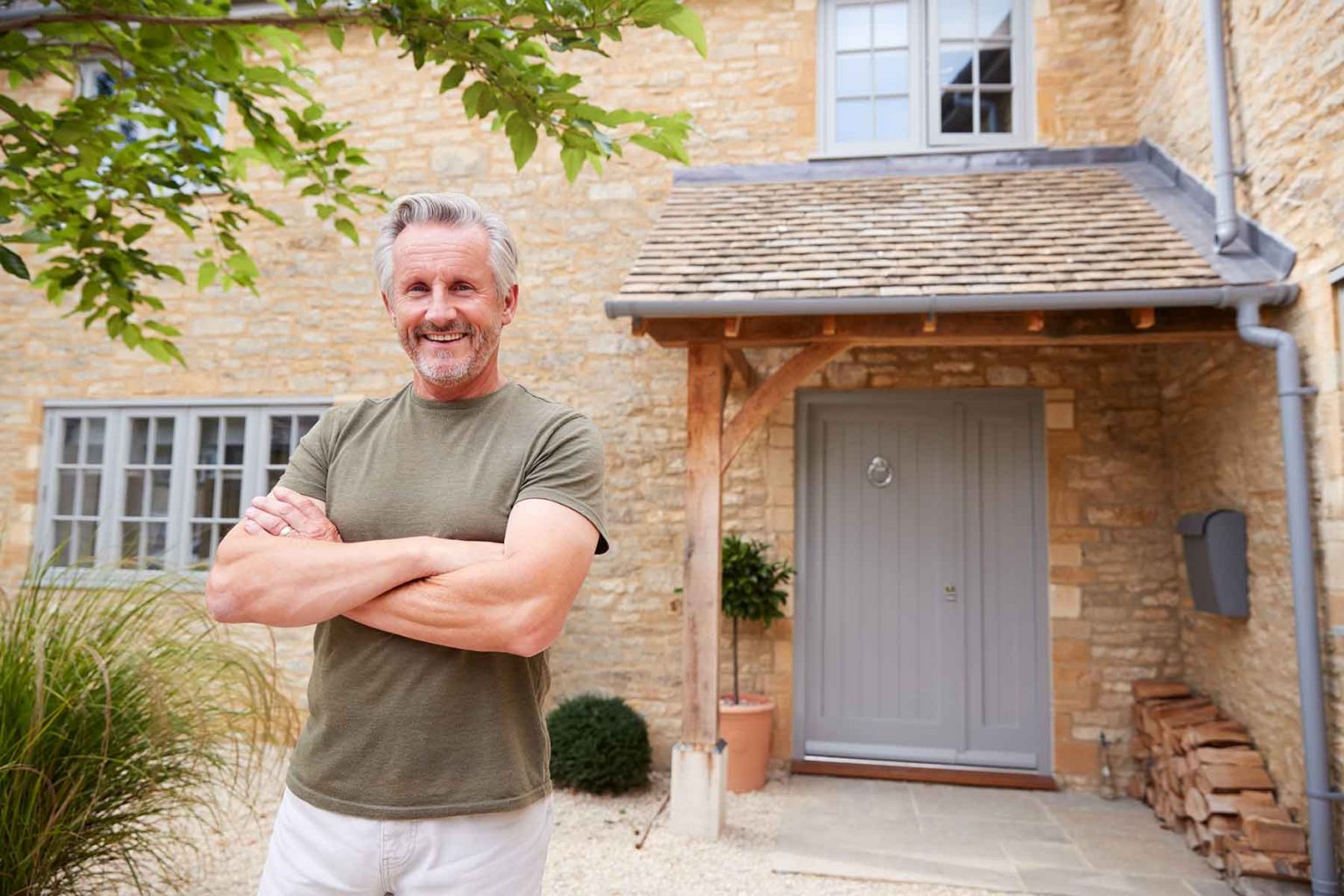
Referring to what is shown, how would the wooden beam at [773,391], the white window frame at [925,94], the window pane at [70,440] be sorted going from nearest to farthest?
1. the wooden beam at [773,391]
2. the white window frame at [925,94]
3. the window pane at [70,440]

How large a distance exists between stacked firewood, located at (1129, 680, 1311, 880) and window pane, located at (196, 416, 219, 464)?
21.8 feet

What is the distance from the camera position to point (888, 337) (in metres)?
4.34

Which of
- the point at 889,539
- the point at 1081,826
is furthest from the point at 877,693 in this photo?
the point at 1081,826

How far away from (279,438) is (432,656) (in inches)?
218

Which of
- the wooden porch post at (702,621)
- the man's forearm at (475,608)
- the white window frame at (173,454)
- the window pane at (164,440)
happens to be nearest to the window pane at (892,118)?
the wooden porch post at (702,621)

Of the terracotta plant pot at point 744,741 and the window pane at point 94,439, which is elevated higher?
the window pane at point 94,439

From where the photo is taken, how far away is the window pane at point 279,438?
6.31 m

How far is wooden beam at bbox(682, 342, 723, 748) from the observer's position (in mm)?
4414

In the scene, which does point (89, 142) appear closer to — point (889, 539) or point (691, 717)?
point (691, 717)

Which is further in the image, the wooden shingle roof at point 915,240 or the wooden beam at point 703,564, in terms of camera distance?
the wooden beam at point 703,564

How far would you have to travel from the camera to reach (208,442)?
6438 millimetres

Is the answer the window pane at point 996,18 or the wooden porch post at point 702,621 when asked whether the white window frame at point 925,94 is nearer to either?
the window pane at point 996,18

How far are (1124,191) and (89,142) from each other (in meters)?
5.18

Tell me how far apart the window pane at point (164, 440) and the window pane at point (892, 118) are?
18.9 feet
